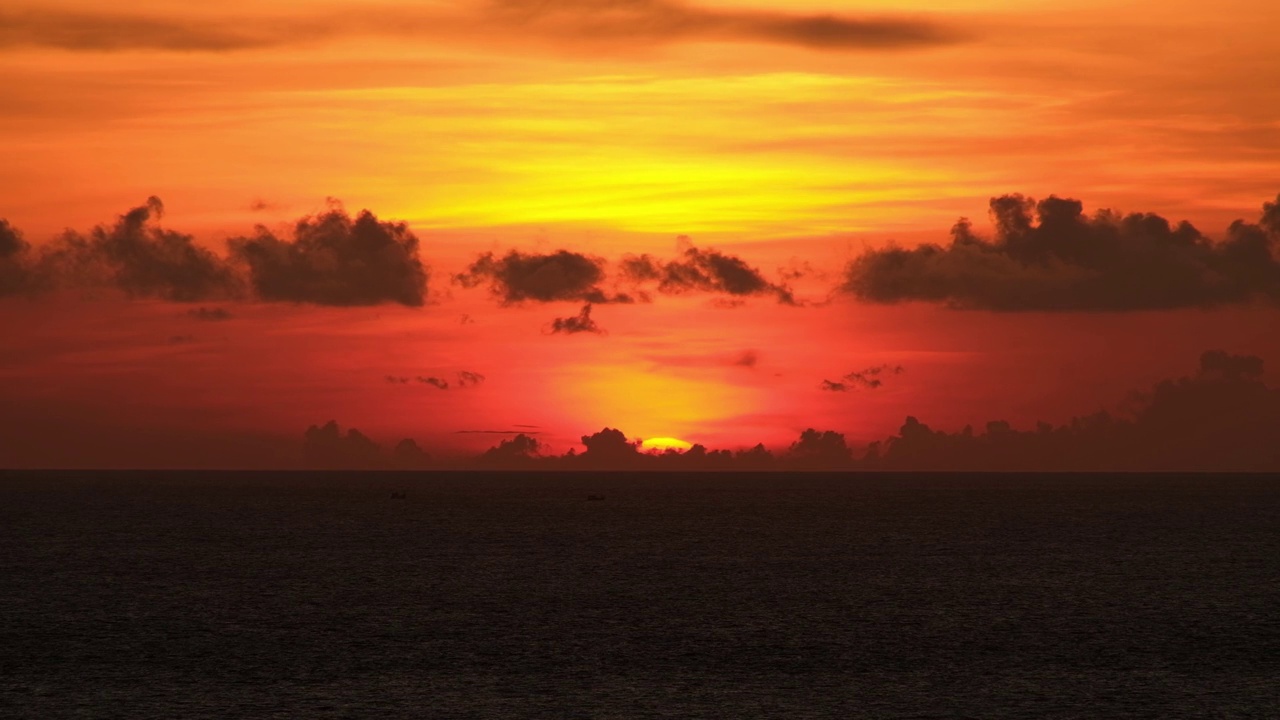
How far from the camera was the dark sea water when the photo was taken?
135ft

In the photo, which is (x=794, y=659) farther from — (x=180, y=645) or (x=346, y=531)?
(x=346, y=531)

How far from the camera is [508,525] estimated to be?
15738 centimetres

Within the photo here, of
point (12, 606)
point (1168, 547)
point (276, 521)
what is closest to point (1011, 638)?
point (12, 606)

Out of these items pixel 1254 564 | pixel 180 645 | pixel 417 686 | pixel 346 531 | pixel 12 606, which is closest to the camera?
pixel 417 686

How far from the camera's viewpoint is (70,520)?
571ft

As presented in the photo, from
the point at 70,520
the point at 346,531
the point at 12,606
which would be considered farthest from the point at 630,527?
the point at 12,606

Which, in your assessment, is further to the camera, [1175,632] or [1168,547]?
[1168,547]

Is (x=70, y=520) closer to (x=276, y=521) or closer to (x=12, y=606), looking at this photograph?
(x=276, y=521)

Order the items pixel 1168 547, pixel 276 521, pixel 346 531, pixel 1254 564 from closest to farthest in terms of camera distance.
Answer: pixel 1254 564 < pixel 1168 547 < pixel 346 531 < pixel 276 521

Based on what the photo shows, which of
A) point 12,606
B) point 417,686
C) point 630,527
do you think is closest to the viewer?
point 417,686

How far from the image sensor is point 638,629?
191 feet

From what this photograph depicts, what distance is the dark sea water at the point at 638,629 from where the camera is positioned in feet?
135

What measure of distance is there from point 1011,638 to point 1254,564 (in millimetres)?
52372

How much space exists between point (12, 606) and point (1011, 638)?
44.2m
